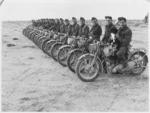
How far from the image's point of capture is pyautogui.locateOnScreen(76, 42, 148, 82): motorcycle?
5445mm

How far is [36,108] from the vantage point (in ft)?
13.3

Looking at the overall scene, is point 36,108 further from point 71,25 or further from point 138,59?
point 71,25

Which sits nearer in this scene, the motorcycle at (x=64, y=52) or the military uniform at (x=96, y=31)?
the military uniform at (x=96, y=31)

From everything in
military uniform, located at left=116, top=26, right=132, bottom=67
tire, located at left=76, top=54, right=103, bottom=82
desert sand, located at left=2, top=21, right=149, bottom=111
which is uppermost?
military uniform, located at left=116, top=26, right=132, bottom=67

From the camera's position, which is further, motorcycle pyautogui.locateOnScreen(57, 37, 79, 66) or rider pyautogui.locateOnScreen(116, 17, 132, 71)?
motorcycle pyautogui.locateOnScreen(57, 37, 79, 66)

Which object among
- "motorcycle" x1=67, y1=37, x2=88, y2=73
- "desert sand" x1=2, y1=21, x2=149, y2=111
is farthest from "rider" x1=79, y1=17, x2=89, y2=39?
"desert sand" x1=2, y1=21, x2=149, y2=111

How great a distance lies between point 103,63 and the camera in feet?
19.2

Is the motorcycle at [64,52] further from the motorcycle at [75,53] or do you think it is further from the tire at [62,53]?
the motorcycle at [75,53]

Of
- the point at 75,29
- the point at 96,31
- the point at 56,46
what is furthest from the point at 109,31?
the point at 56,46

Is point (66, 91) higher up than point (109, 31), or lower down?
lower down

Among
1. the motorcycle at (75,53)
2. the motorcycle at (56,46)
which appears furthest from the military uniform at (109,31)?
the motorcycle at (56,46)

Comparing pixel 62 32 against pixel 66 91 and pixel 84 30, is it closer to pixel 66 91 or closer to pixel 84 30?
pixel 84 30

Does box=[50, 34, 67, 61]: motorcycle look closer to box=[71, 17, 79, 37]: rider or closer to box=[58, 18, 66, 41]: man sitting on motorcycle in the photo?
box=[58, 18, 66, 41]: man sitting on motorcycle

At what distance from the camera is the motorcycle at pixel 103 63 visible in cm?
545
